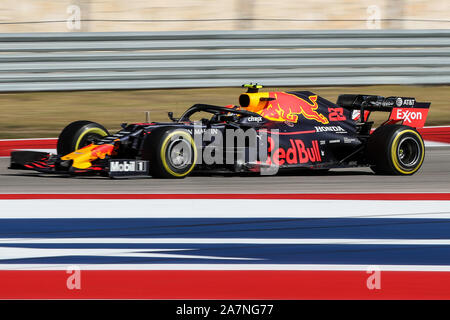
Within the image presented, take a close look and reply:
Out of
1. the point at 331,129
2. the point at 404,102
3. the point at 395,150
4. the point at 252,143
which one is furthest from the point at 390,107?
the point at 252,143

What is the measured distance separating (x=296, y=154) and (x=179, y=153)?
4.21 ft

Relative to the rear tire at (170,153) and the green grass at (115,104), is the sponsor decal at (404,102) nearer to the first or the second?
the rear tire at (170,153)

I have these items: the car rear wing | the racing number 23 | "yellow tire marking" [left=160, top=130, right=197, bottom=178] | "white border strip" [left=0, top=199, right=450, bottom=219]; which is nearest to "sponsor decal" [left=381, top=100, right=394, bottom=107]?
the car rear wing

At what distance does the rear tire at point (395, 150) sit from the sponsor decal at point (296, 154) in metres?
0.65

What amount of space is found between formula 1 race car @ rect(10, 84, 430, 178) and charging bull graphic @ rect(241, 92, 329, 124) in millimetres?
11

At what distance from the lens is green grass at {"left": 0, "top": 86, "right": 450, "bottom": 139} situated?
13.1m

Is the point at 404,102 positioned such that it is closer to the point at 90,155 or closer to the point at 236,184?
the point at 236,184

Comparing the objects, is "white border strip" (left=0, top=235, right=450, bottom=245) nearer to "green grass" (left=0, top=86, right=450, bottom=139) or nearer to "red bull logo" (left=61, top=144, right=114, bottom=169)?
"red bull logo" (left=61, top=144, right=114, bottom=169)

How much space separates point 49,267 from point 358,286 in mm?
1848

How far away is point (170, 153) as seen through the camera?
824 cm

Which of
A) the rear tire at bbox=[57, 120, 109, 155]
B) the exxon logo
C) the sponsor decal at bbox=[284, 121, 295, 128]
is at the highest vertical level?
the exxon logo

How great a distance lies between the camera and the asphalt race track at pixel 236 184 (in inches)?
320

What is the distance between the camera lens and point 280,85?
47.6 ft

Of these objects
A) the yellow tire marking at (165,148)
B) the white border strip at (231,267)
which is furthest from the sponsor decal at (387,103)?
the white border strip at (231,267)
